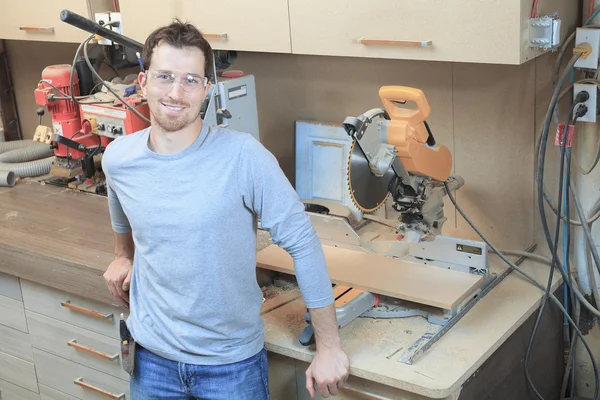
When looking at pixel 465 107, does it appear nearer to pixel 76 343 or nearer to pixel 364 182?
pixel 364 182

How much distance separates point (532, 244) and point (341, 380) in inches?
36.0

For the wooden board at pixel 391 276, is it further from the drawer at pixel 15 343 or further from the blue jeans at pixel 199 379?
the drawer at pixel 15 343

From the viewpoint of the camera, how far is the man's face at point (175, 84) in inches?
66.2

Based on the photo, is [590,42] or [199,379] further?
[590,42]

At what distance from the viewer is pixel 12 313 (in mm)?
2568

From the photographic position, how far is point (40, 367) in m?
2.58

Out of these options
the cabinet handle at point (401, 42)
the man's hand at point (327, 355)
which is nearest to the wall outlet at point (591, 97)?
the cabinet handle at point (401, 42)

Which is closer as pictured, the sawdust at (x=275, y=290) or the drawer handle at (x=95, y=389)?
the sawdust at (x=275, y=290)

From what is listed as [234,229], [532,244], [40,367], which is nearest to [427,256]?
[532,244]

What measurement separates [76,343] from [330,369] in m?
1.02


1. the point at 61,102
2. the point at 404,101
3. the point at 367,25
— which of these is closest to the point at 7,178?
the point at 61,102

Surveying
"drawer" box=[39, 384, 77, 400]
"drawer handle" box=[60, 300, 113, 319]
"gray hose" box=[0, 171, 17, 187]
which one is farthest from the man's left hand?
"gray hose" box=[0, 171, 17, 187]

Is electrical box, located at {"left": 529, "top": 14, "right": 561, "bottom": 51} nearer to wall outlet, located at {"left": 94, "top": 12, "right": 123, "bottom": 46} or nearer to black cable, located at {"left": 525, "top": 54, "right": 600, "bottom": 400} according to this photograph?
black cable, located at {"left": 525, "top": 54, "right": 600, "bottom": 400}

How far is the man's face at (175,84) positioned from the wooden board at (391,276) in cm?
63
